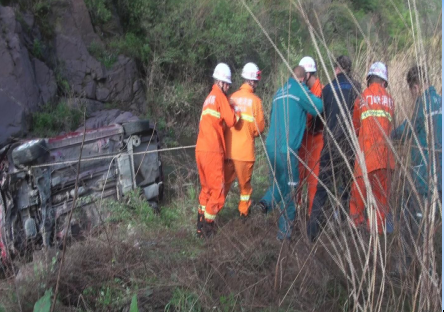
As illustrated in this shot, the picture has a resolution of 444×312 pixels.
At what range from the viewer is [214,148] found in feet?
16.2

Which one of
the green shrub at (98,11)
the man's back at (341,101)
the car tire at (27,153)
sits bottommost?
the car tire at (27,153)

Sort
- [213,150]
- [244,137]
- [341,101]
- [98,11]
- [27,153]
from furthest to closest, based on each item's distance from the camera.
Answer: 1. [98,11]
2. [244,137]
3. [213,150]
4. [27,153]
5. [341,101]

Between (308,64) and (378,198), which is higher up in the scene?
(308,64)

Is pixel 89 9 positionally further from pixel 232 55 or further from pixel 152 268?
pixel 152 268

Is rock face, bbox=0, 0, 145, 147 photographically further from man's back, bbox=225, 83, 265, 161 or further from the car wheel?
man's back, bbox=225, 83, 265, 161

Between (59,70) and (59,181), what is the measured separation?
6.50 metres

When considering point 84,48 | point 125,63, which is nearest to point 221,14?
point 125,63

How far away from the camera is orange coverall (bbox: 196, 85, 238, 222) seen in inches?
195

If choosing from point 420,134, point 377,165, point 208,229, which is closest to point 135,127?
point 208,229

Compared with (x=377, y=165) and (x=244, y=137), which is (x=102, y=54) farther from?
(x=377, y=165)

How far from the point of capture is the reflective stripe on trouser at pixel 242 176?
532 centimetres

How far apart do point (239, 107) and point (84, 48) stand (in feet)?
23.6

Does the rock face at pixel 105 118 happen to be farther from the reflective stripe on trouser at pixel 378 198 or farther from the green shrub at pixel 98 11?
the reflective stripe on trouser at pixel 378 198

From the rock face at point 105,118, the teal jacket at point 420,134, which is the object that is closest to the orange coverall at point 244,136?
the teal jacket at point 420,134
